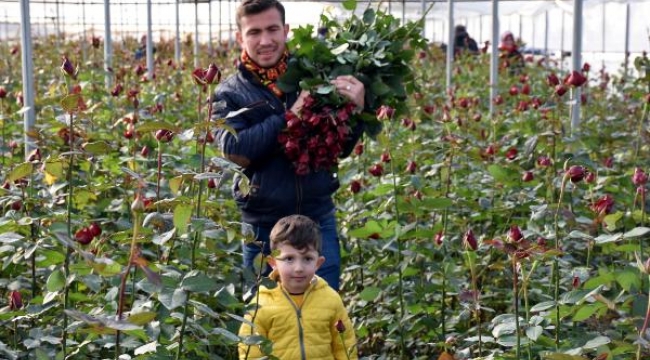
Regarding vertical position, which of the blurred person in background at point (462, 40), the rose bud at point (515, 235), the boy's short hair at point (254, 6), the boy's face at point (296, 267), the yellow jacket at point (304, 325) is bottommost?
the yellow jacket at point (304, 325)

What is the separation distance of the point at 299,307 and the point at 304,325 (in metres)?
0.05

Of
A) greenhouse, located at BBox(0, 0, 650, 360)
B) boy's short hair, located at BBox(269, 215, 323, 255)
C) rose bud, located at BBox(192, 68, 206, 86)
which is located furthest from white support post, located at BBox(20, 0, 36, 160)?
rose bud, located at BBox(192, 68, 206, 86)

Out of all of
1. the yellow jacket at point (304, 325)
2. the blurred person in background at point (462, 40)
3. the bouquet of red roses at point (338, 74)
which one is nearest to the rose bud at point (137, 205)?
the yellow jacket at point (304, 325)

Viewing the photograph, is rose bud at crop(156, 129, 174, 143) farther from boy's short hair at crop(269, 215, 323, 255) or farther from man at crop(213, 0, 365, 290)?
man at crop(213, 0, 365, 290)

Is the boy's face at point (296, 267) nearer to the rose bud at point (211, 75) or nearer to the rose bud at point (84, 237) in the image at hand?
the rose bud at point (84, 237)

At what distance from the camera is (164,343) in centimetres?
230

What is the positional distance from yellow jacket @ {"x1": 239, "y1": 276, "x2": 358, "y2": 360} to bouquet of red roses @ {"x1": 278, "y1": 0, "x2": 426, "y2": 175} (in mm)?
442

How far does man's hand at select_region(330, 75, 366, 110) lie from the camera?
312 centimetres

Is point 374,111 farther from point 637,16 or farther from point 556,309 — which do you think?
point 637,16

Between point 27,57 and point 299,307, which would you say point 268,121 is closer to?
point 299,307

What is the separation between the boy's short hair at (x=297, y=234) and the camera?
2705 millimetres

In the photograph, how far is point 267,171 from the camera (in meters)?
3.15

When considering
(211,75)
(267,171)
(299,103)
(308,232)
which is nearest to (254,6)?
(299,103)

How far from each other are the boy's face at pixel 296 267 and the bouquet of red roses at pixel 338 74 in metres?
0.37
